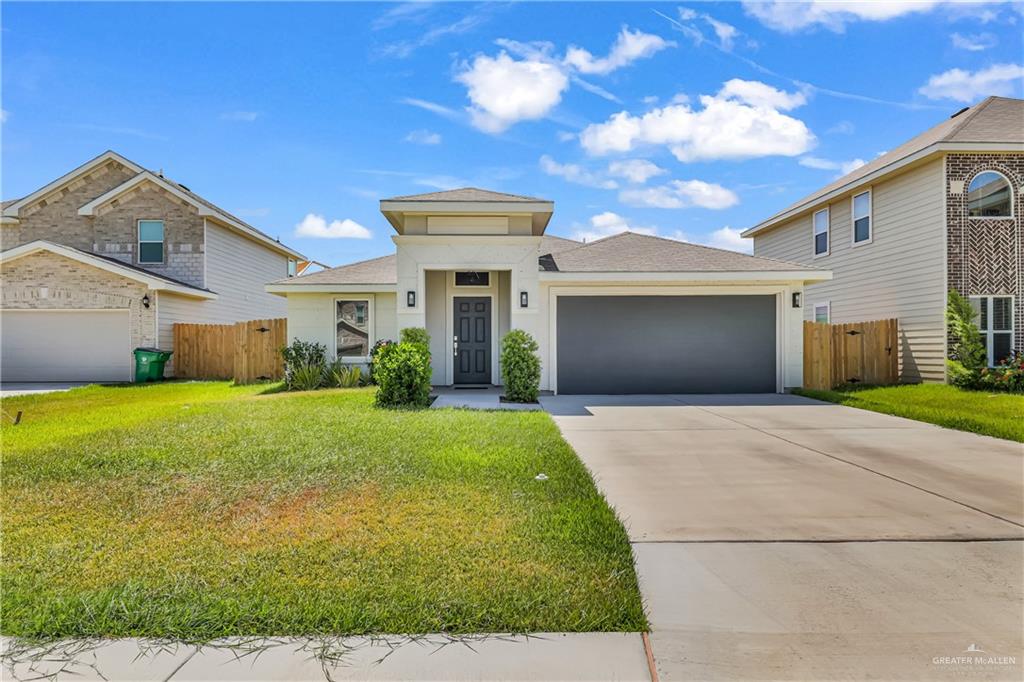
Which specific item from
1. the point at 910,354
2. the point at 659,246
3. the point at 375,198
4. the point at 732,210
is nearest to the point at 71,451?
the point at 375,198

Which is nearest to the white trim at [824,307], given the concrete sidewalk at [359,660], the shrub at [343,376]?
the shrub at [343,376]

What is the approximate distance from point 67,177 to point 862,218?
24778 millimetres

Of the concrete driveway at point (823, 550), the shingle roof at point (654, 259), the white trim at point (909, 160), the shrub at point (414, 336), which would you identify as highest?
the white trim at point (909, 160)

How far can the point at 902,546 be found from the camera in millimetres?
3730

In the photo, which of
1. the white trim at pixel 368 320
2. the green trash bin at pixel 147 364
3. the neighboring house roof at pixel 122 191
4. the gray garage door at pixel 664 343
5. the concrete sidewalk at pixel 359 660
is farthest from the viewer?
the neighboring house roof at pixel 122 191

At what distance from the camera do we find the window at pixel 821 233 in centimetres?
1622

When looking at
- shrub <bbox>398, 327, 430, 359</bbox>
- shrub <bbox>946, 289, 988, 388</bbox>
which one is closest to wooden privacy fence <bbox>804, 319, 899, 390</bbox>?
shrub <bbox>946, 289, 988, 388</bbox>

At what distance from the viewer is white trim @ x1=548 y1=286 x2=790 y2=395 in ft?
39.7

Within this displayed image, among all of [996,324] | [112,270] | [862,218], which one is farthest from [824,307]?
[112,270]

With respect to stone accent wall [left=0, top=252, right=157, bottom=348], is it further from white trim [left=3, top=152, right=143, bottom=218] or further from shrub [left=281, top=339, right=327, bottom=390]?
shrub [left=281, top=339, right=327, bottom=390]

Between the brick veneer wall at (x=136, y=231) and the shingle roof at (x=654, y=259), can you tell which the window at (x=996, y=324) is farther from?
the brick veneer wall at (x=136, y=231)

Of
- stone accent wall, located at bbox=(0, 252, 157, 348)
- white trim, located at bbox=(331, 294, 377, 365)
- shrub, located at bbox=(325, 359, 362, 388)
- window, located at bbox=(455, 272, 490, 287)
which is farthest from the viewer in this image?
stone accent wall, located at bbox=(0, 252, 157, 348)

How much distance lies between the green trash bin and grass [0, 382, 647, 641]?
8.66 metres

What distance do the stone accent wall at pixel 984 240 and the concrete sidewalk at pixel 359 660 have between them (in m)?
13.7
